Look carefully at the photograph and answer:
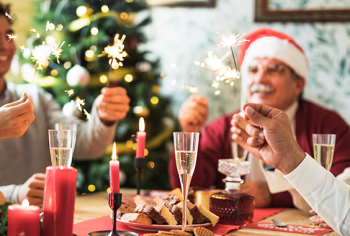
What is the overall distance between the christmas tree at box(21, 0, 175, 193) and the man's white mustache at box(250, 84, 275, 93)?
99 cm

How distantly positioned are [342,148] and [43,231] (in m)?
1.61

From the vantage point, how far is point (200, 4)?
2.94m

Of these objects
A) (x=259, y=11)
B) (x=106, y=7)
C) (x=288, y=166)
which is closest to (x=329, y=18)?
(x=259, y=11)

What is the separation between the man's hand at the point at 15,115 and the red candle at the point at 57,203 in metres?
0.28

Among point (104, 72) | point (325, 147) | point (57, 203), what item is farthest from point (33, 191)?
point (104, 72)

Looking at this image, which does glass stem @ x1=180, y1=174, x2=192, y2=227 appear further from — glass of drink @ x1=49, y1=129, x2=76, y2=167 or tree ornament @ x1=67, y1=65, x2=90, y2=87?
tree ornament @ x1=67, y1=65, x2=90, y2=87

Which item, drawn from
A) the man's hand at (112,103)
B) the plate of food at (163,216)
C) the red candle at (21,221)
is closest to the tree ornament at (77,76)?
the man's hand at (112,103)

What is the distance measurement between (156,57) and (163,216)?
2168 millimetres

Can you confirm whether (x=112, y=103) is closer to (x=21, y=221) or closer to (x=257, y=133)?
(x=257, y=133)

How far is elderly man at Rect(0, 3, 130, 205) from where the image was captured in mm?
1664

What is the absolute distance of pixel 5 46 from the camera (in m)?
1.71

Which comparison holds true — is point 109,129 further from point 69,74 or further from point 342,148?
point 342,148

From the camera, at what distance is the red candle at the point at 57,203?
74 cm

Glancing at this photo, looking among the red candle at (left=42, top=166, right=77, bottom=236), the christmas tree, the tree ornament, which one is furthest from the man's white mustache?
the red candle at (left=42, top=166, right=77, bottom=236)
